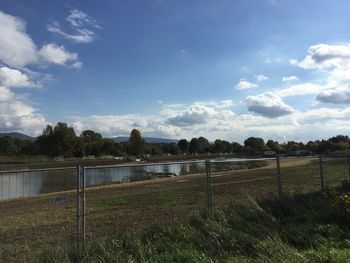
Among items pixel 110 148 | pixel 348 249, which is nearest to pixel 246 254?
pixel 348 249

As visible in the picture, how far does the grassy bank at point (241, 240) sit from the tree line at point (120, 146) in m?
124

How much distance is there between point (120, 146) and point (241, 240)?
162185 mm

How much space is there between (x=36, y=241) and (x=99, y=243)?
9.28 feet

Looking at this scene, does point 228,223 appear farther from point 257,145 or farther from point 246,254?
point 257,145

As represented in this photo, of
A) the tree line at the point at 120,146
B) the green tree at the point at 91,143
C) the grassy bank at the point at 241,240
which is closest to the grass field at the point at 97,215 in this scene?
the grassy bank at the point at 241,240

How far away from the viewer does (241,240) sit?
25.6 ft

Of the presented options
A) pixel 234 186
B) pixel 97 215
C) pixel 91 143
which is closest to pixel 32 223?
pixel 97 215

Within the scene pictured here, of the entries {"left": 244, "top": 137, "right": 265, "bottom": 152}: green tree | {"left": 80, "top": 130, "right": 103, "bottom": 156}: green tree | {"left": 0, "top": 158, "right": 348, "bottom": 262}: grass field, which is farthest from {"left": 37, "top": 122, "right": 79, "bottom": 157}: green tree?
{"left": 0, "top": 158, "right": 348, "bottom": 262}: grass field

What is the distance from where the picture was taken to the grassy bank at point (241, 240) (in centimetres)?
684

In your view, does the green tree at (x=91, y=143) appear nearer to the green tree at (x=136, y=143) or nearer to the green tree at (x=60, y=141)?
the green tree at (x=60, y=141)

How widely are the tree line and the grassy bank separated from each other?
124 m

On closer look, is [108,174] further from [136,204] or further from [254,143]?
[254,143]

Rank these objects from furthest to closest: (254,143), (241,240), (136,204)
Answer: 1. (254,143)
2. (136,204)
3. (241,240)

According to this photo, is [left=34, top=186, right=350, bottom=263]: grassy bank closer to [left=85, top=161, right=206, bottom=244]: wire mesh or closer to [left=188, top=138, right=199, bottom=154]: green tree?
[left=85, top=161, right=206, bottom=244]: wire mesh
